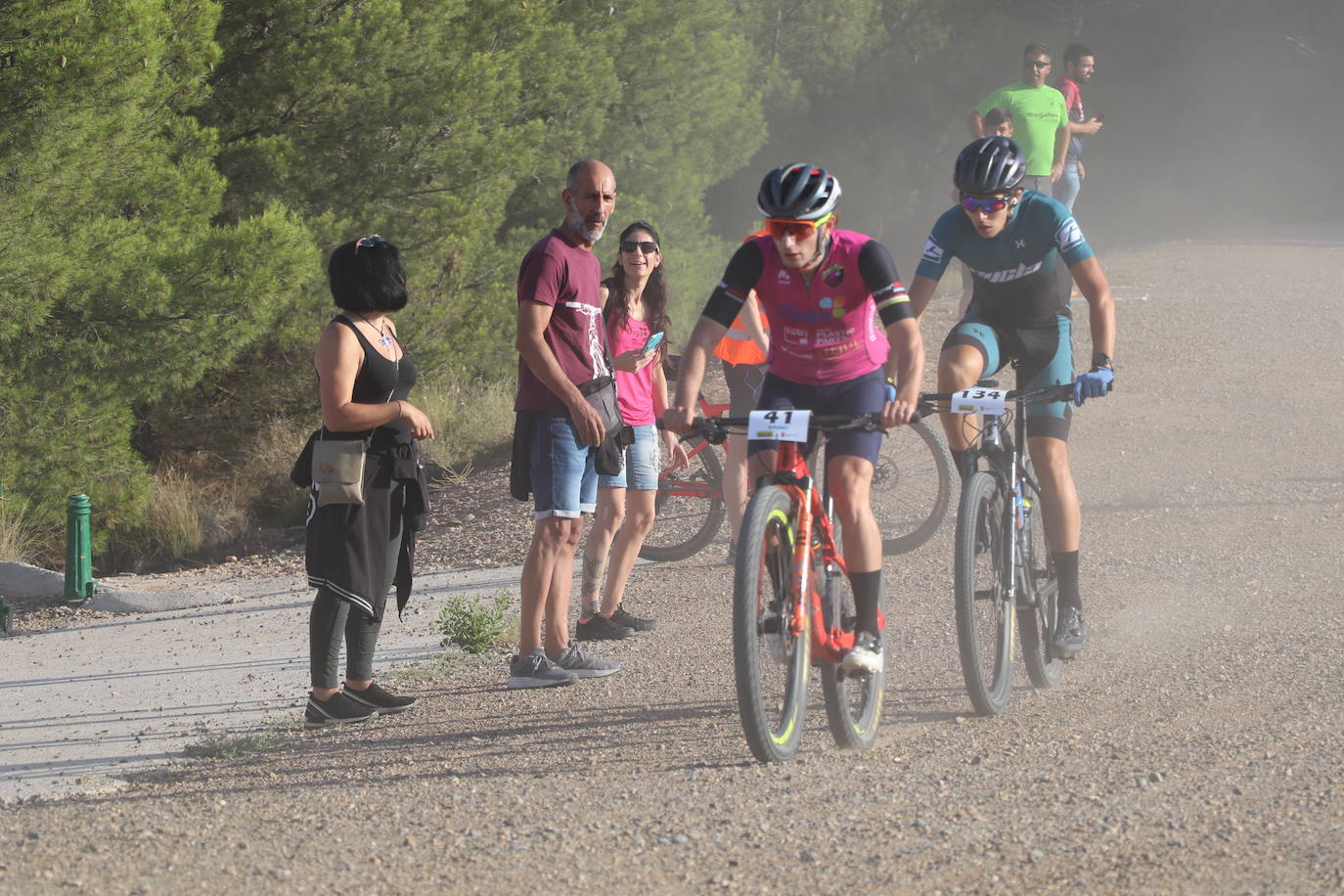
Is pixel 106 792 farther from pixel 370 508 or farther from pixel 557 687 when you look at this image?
pixel 557 687

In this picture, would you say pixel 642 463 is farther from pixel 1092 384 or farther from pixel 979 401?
pixel 1092 384

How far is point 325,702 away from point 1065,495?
2.95 meters

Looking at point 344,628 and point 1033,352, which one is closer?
point 344,628

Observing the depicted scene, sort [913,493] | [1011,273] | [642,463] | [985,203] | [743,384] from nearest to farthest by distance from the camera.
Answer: [985,203] < [1011,273] < [642,463] < [743,384] < [913,493]

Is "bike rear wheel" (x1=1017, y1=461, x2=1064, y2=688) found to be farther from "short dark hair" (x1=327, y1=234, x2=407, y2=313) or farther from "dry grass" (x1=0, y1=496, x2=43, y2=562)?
"dry grass" (x1=0, y1=496, x2=43, y2=562)

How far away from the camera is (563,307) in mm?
5844

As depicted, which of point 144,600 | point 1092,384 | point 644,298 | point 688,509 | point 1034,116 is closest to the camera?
point 1092,384

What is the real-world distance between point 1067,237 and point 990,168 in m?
0.43

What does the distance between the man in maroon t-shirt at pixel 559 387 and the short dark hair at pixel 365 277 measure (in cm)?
53

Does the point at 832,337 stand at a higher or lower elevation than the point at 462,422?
higher

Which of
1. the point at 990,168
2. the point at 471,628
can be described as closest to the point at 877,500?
the point at 471,628

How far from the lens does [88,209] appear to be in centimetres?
1160

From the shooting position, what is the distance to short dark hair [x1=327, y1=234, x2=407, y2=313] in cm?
530

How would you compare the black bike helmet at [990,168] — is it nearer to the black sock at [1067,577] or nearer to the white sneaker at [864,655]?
the black sock at [1067,577]
